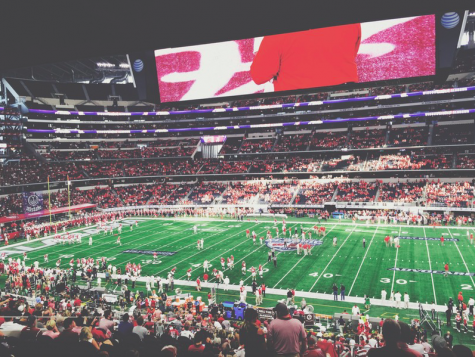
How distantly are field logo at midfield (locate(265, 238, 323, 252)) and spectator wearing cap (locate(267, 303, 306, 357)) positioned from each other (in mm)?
26222

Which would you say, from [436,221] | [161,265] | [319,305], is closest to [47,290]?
[161,265]

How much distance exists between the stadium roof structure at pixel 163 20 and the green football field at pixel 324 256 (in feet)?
63.9

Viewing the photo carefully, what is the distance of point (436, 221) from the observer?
38781 millimetres

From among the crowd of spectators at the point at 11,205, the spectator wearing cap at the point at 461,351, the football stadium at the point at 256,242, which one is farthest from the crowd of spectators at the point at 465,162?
the crowd of spectators at the point at 11,205

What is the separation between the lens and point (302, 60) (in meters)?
5.52

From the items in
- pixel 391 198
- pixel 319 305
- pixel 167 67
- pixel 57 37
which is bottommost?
pixel 319 305

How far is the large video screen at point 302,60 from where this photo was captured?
5.41m

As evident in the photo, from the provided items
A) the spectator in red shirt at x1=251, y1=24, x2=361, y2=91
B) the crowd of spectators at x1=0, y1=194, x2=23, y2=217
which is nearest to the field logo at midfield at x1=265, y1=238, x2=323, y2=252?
the spectator in red shirt at x1=251, y1=24, x2=361, y2=91

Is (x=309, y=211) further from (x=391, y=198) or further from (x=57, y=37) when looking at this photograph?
(x=57, y=37)

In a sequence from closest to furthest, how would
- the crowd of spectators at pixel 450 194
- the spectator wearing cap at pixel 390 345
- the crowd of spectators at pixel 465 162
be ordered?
the spectator wearing cap at pixel 390 345
the crowd of spectators at pixel 450 194
the crowd of spectators at pixel 465 162

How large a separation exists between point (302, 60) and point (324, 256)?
2433cm

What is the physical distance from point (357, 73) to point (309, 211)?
1691 inches

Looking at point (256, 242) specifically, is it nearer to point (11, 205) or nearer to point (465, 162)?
point (465, 162)

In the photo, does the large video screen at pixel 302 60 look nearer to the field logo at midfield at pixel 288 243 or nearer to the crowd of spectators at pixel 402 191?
the field logo at midfield at pixel 288 243
